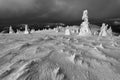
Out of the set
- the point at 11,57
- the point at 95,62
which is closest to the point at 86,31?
the point at 95,62

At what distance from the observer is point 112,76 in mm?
5520

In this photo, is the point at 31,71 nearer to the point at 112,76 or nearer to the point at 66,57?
the point at 66,57

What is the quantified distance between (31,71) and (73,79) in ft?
7.64

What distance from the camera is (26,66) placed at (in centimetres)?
525

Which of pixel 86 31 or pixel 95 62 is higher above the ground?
pixel 86 31

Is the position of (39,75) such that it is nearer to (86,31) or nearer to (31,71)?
(31,71)

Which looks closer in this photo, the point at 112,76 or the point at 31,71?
the point at 31,71

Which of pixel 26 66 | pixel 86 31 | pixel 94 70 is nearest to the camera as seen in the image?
pixel 26 66

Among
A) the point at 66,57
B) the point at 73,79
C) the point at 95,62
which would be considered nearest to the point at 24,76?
the point at 73,79

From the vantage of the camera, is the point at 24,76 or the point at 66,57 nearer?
the point at 24,76

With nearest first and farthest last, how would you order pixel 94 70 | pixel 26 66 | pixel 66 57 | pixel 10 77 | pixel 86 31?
pixel 10 77 < pixel 26 66 < pixel 94 70 < pixel 66 57 < pixel 86 31

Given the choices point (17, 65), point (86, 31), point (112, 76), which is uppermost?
point (86, 31)

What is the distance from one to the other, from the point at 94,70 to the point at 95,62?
101 cm

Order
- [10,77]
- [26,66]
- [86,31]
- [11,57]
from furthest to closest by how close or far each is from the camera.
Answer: [86,31] → [11,57] → [26,66] → [10,77]
